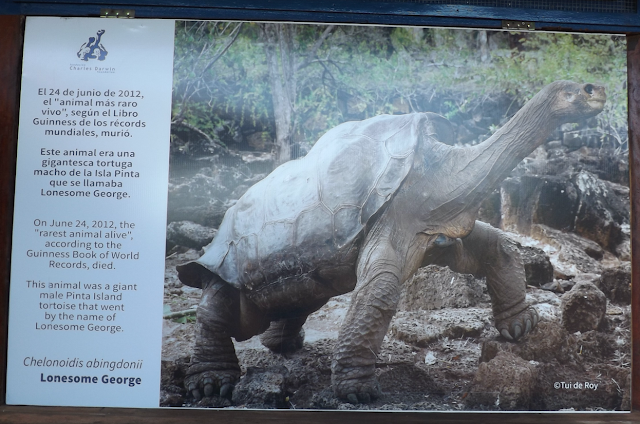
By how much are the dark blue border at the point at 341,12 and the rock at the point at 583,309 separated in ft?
6.22

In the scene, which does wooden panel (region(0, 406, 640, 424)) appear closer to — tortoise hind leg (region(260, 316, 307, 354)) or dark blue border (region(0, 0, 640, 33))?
tortoise hind leg (region(260, 316, 307, 354))

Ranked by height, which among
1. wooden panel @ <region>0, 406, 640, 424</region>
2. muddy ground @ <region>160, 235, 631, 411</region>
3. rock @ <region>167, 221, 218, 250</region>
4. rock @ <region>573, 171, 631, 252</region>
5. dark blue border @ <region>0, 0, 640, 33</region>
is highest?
dark blue border @ <region>0, 0, 640, 33</region>

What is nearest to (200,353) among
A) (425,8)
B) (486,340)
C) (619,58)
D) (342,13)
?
(486,340)

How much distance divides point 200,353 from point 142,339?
0.40m

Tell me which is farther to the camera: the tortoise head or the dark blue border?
the tortoise head

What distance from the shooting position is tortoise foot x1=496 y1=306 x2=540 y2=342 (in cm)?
343

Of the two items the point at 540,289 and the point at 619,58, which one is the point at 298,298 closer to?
the point at 540,289

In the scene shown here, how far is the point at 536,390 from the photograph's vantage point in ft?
11.1

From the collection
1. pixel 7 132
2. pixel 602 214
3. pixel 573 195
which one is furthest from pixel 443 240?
pixel 7 132

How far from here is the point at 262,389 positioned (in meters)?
3.33

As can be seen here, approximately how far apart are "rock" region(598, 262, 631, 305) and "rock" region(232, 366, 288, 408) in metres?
2.34

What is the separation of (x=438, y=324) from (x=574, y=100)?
1893mm

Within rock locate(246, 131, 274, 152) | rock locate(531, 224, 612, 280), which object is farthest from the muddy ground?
rock locate(246, 131, 274, 152)

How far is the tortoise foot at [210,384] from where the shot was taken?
131 inches
